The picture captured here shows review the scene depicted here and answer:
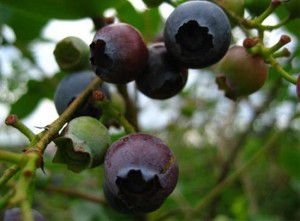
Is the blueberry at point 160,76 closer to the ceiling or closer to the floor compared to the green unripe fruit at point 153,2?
closer to the floor

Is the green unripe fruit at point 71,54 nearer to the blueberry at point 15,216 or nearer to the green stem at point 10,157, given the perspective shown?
the blueberry at point 15,216

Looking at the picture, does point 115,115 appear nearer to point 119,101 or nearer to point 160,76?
point 160,76

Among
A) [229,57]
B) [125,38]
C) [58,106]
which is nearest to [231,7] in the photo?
[229,57]

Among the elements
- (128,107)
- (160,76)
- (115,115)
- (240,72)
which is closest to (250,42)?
(240,72)

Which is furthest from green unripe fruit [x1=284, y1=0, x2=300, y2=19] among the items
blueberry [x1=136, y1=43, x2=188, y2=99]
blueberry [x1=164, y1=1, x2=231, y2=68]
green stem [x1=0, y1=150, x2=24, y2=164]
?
green stem [x1=0, y1=150, x2=24, y2=164]

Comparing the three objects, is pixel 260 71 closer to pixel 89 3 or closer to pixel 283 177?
pixel 89 3

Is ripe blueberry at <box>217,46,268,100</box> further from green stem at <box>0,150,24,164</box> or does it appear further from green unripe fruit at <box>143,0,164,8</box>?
green stem at <box>0,150,24,164</box>

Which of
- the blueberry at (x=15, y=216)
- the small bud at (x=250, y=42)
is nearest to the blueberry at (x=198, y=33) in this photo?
the small bud at (x=250, y=42)
